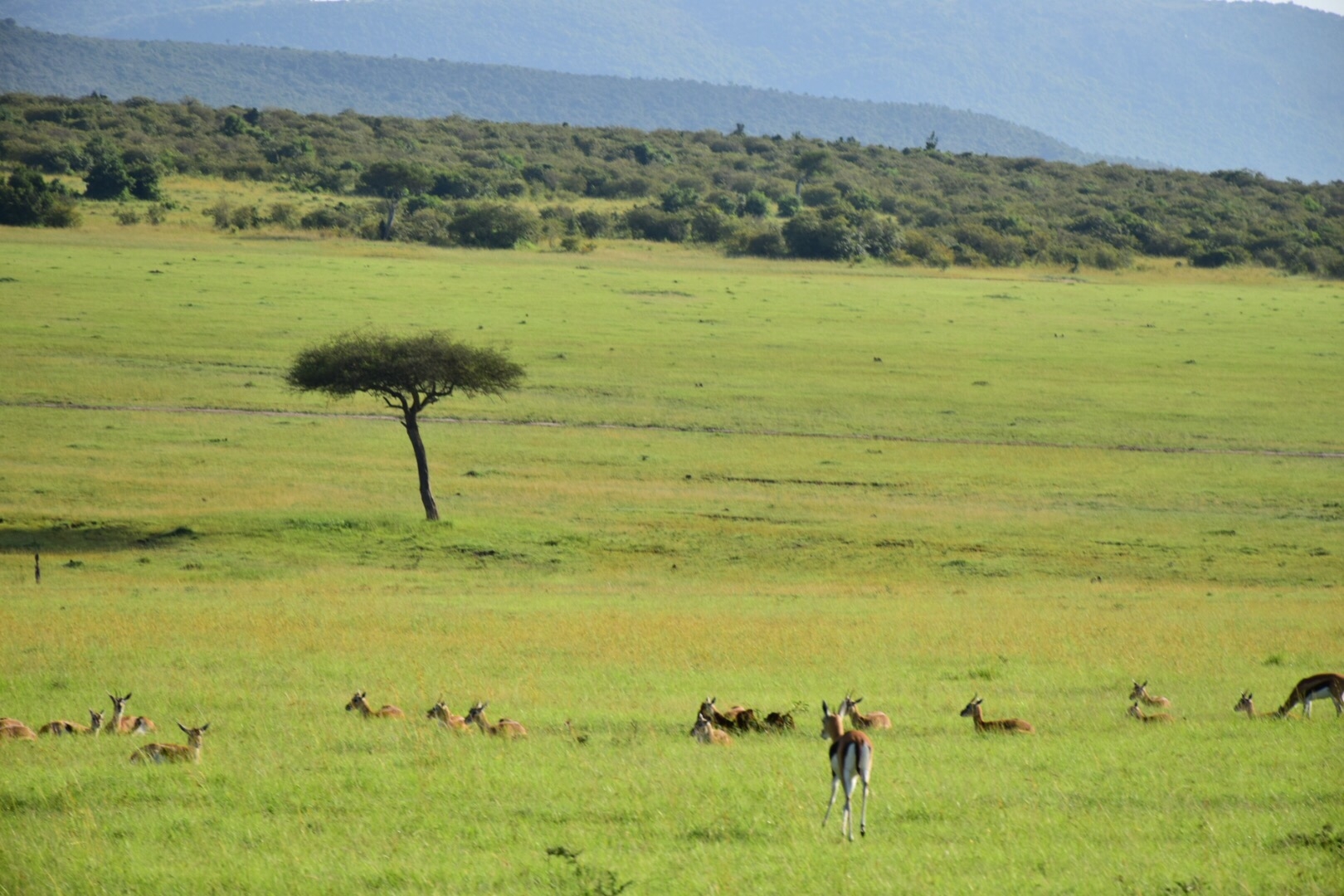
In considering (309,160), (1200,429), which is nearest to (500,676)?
(1200,429)

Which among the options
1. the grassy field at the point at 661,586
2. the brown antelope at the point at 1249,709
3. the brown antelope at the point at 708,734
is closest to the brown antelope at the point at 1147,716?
the grassy field at the point at 661,586

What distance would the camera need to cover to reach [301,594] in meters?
25.5

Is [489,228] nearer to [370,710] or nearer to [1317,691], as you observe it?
[370,710]

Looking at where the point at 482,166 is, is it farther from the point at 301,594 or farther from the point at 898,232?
the point at 301,594

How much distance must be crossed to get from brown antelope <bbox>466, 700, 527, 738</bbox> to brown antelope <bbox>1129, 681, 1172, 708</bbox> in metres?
Answer: 6.87

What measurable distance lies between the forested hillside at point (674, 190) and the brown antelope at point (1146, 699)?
290ft

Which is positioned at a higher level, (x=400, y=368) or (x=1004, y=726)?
(x=400, y=368)

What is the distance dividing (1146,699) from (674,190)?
11246 cm

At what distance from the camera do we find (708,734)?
43.1ft

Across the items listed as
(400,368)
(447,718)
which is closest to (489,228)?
(400,368)

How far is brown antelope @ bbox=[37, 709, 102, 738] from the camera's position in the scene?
533 inches

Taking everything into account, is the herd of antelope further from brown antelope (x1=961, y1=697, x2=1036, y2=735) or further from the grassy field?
the grassy field

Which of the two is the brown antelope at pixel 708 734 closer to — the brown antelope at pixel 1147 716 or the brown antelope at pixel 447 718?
the brown antelope at pixel 447 718

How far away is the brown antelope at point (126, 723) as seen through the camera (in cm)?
1359
